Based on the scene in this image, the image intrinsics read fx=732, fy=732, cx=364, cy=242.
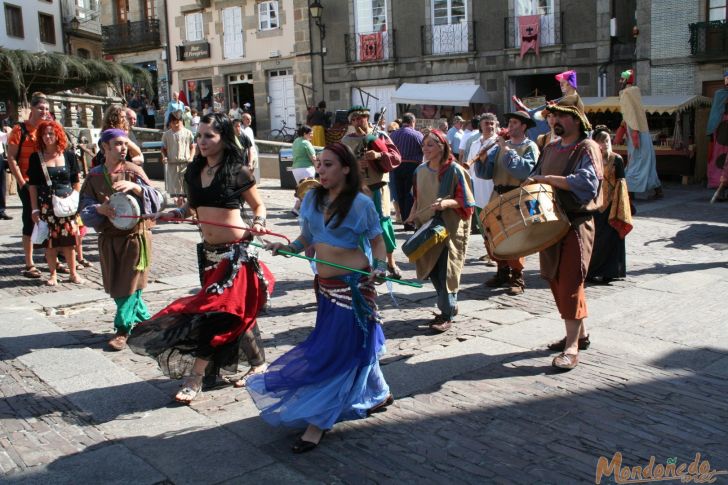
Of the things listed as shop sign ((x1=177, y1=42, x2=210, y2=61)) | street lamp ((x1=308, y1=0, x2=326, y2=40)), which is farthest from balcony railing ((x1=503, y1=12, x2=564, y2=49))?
shop sign ((x1=177, y1=42, x2=210, y2=61))

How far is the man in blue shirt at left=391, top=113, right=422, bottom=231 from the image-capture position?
10.3 m

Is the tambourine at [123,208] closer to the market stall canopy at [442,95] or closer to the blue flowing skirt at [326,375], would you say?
the blue flowing skirt at [326,375]

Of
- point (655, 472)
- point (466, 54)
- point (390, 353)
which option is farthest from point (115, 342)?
point (466, 54)

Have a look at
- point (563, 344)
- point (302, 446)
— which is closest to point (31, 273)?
point (302, 446)

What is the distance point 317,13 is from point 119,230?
2240 centimetres

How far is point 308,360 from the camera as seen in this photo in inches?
157

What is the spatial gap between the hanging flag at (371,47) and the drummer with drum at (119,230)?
2092 centimetres

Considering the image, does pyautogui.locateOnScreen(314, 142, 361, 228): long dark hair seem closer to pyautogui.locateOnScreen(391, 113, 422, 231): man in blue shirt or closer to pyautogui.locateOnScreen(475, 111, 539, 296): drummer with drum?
pyautogui.locateOnScreen(475, 111, 539, 296): drummer with drum

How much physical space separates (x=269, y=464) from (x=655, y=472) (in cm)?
191

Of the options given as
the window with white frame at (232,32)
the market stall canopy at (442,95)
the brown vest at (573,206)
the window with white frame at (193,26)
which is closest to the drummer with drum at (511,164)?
the brown vest at (573,206)

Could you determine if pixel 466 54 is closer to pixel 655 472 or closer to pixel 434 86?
pixel 434 86

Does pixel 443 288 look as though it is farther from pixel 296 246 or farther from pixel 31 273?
pixel 31 273

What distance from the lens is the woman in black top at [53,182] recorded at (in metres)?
7.75

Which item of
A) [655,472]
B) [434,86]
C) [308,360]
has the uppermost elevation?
[434,86]
